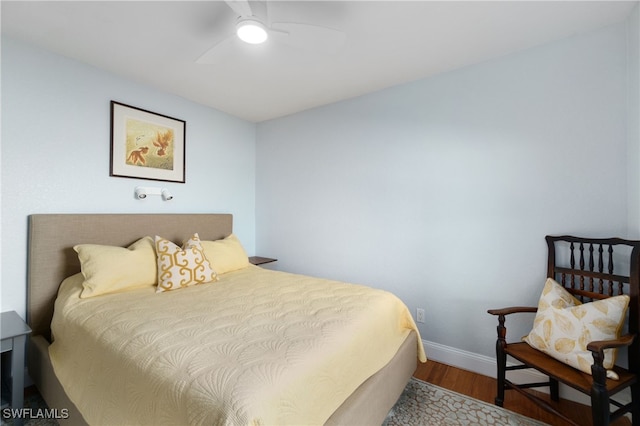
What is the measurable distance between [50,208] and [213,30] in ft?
5.78

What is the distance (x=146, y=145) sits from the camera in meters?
2.60

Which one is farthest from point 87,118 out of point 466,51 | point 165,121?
point 466,51

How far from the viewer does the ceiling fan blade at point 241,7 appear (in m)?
1.31

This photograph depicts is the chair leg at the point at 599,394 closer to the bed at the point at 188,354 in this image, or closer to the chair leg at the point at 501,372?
the chair leg at the point at 501,372

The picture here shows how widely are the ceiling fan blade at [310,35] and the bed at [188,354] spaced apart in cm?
154

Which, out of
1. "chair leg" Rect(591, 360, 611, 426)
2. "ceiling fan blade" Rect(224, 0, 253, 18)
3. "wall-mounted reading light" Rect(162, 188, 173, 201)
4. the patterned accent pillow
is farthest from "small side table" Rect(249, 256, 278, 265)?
"chair leg" Rect(591, 360, 611, 426)

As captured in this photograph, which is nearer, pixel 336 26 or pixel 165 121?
pixel 336 26

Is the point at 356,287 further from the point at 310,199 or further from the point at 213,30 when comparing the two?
the point at 213,30

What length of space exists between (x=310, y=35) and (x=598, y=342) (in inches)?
84.9

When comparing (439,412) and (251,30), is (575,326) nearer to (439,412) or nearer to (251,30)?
(439,412)

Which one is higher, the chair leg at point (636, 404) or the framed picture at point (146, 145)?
the framed picture at point (146, 145)

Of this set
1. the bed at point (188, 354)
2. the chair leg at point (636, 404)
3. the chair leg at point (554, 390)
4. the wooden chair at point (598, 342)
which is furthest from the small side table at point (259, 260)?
the chair leg at point (636, 404)

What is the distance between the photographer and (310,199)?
320 centimetres

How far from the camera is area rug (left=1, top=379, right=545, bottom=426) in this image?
1689mm
